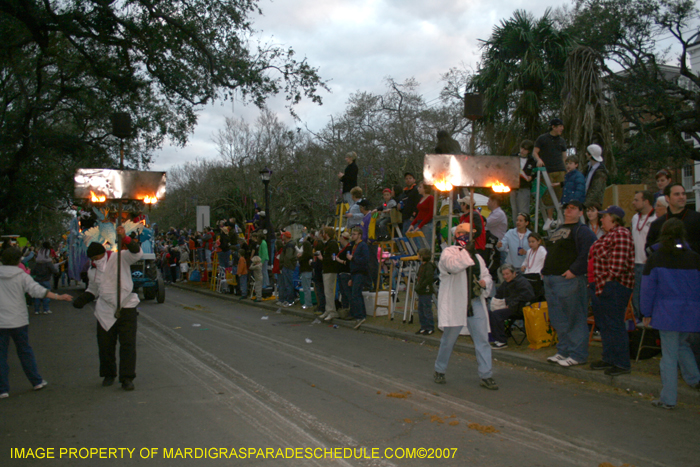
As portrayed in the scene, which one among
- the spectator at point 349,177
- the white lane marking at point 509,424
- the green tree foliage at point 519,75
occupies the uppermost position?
the green tree foliage at point 519,75

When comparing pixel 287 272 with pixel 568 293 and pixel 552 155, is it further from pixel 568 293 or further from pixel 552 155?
pixel 568 293

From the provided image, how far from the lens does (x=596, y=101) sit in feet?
46.3

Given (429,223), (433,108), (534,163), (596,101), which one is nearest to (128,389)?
(429,223)

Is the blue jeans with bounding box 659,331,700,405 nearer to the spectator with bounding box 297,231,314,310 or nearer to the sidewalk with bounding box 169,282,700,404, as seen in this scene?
the sidewalk with bounding box 169,282,700,404

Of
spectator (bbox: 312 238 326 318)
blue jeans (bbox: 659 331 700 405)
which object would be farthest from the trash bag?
spectator (bbox: 312 238 326 318)

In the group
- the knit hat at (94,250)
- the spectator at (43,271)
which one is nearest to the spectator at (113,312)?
the knit hat at (94,250)

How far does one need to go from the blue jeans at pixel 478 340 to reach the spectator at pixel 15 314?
15.5 ft

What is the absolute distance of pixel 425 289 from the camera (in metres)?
10.6

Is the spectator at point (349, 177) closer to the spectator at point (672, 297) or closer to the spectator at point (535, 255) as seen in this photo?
the spectator at point (535, 255)

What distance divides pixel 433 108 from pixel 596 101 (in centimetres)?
2469

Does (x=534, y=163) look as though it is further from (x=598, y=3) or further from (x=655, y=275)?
(x=598, y=3)

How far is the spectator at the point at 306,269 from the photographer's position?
14930mm

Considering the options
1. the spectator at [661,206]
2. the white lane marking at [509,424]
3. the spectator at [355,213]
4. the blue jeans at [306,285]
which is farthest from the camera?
the blue jeans at [306,285]

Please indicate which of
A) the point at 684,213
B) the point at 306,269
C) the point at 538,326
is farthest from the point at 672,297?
the point at 306,269
